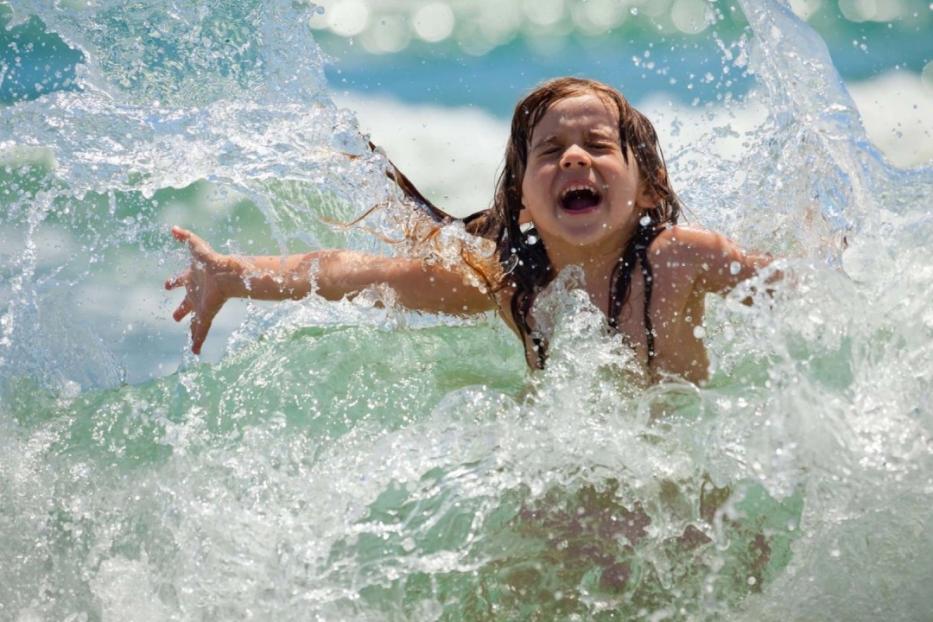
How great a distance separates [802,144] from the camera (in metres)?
3.10

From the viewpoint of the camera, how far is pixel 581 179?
109 inches

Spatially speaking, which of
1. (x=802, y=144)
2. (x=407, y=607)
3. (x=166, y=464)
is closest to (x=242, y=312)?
(x=166, y=464)

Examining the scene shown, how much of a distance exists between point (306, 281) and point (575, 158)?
0.78 m

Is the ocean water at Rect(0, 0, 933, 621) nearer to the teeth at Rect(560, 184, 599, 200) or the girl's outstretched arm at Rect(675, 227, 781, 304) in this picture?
the girl's outstretched arm at Rect(675, 227, 781, 304)

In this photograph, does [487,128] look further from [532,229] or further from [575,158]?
[575,158]

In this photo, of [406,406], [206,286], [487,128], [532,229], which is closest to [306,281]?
[206,286]

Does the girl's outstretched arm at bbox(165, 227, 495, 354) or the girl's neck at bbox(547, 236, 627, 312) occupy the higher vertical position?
the girl's neck at bbox(547, 236, 627, 312)

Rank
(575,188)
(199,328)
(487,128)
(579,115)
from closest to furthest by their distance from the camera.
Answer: (575,188) → (579,115) → (199,328) → (487,128)

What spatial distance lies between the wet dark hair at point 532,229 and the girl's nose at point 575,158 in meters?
0.14

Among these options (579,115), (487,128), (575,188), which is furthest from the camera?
(487,128)

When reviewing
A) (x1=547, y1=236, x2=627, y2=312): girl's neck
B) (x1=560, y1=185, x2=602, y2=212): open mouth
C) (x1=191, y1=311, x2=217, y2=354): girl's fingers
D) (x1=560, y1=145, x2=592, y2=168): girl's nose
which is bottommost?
(x1=191, y1=311, x2=217, y2=354): girl's fingers

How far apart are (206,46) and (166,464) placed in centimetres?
201

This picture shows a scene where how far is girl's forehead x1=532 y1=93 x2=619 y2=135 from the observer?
9.43ft

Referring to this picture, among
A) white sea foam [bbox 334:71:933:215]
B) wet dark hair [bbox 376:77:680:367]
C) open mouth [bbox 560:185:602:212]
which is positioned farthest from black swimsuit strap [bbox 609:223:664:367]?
white sea foam [bbox 334:71:933:215]
